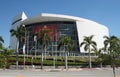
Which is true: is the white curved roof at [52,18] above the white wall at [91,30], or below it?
above

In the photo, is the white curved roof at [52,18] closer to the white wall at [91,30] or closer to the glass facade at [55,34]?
the glass facade at [55,34]

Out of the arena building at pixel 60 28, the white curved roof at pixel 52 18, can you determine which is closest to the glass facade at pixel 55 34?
the arena building at pixel 60 28

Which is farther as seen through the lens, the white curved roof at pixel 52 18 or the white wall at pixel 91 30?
the white wall at pixel 91 30

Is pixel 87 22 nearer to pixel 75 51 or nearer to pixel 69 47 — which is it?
pixel 75 51

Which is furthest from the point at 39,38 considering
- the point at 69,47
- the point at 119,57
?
the point at 119,57

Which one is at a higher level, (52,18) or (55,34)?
(52,18)

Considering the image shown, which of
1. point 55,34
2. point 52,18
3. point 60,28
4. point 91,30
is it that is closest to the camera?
point 55,34

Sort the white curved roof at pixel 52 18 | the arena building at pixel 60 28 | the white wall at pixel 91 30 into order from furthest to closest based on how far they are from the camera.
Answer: the white wall at pixel 91 30
the white curved roof at pixel 52 18
the arena building at pixel 60 28

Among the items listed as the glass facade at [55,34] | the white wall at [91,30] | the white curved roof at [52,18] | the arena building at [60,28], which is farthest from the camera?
the white wall at [91,30]

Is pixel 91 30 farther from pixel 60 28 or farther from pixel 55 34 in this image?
pixel 55 34

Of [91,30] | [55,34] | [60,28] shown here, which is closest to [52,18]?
[60,28]

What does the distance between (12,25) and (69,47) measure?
88505 millimetres

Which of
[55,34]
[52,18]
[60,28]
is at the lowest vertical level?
[55,34]

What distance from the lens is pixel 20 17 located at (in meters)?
161
